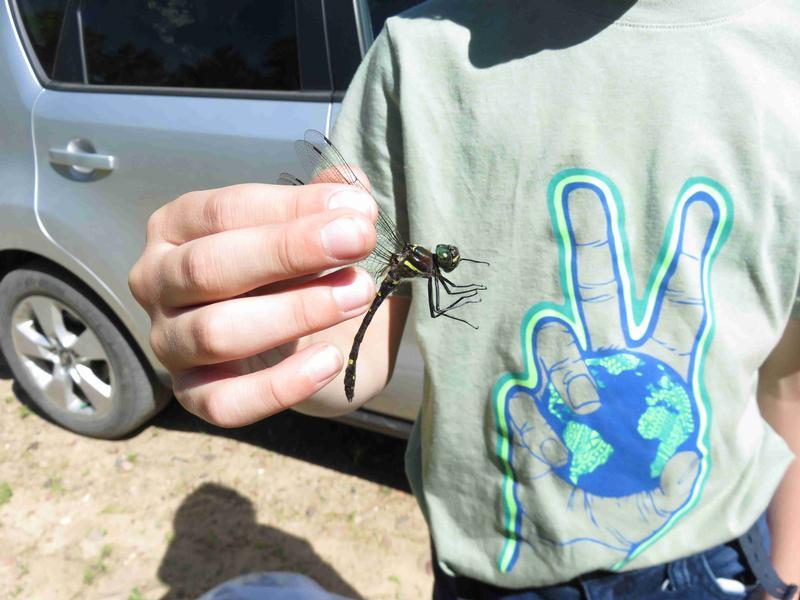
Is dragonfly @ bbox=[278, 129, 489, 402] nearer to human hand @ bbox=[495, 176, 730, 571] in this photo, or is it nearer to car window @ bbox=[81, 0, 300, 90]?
human hand @ bbox=[495, 176, 730, 571]

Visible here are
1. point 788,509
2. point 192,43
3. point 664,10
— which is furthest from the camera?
point 192,43

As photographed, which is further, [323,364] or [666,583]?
[666,583]

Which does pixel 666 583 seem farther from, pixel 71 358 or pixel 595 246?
pixel 71 358

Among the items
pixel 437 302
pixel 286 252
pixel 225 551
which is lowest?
pixel 225 551

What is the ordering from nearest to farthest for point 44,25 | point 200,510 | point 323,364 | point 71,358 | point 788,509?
point 323,364, point 788,509, point 44,25, point 200,510, point 71,358

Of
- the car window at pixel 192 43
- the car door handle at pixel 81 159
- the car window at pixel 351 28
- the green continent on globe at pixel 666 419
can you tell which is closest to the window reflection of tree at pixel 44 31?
the car window at pixel 192 43

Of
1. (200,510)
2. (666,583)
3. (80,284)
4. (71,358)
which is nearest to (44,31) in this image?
(80,284)
